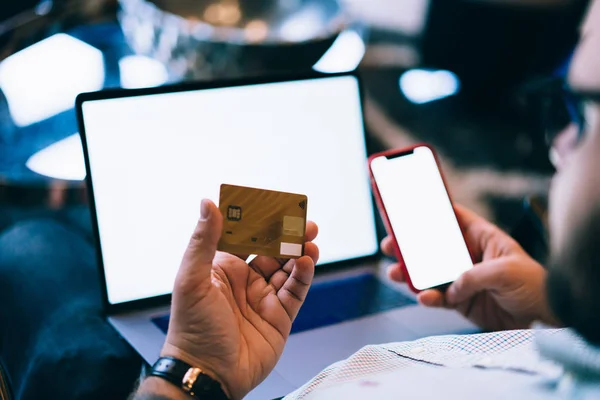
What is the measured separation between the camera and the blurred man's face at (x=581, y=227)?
0.44m

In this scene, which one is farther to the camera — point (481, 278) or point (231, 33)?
point (231, 33)

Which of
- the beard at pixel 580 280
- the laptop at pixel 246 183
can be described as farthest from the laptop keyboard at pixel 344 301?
the beard at pixel 580 280

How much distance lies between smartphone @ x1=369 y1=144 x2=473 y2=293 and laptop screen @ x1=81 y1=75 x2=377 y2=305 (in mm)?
132

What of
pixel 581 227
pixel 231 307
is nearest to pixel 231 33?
pixel 231 307

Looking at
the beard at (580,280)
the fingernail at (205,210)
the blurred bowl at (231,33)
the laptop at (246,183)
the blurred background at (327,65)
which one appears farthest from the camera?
the blurred bowl at (231,33)

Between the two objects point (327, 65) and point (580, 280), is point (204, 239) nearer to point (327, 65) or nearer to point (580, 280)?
point (580, 280)

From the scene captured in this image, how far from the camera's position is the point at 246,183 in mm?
1005

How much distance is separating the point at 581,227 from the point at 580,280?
39mm

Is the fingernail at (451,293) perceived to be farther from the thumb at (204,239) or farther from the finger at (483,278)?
the thumb at (204,239)

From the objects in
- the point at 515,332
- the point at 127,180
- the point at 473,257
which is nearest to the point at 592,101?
the point at 515,332

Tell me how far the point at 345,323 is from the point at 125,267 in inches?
13.3

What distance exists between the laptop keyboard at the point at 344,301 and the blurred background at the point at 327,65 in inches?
11.7

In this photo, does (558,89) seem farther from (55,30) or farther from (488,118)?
(488,118)

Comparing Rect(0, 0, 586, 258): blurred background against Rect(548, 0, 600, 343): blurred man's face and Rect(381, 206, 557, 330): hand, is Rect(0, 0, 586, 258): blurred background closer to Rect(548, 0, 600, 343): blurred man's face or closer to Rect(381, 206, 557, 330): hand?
Rect(381, 206, 557, 330): hand
